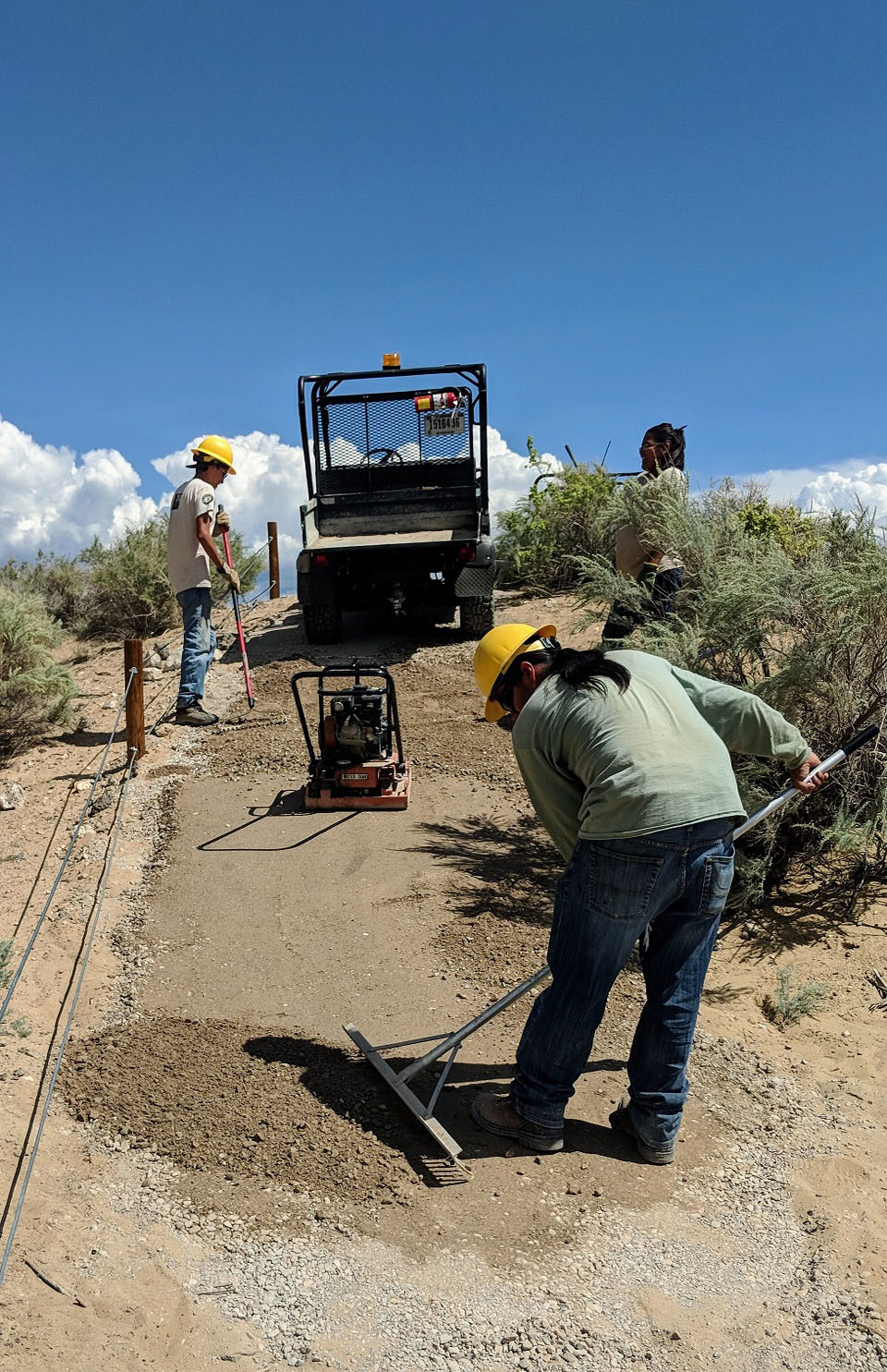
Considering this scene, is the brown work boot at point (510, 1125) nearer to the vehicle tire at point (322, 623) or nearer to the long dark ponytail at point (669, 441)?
the long dark ponytail at point (669, 441)

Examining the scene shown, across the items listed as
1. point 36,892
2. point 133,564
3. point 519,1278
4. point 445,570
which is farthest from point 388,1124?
point 133,564

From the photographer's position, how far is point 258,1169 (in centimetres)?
326

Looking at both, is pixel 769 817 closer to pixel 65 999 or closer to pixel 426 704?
pixel 65 999

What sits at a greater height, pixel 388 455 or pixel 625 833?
pixel 388 455

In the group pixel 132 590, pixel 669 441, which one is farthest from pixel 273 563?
pixel 669 441

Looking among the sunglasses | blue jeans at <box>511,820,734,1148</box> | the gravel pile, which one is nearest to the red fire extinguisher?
the sunglasses

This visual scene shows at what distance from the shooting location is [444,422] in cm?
1112

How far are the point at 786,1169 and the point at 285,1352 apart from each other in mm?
1688

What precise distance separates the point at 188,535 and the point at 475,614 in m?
3.65

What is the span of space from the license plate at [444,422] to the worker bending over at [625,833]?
809cm

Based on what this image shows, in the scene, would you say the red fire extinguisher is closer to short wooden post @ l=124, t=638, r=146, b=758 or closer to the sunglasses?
short wooden post @ l=124, t=638, r=146, b=758

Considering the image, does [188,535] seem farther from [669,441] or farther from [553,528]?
[553,528]

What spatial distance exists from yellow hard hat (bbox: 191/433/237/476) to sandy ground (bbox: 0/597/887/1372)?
2759 millimetres

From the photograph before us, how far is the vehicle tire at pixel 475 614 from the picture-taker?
34.8 feet
